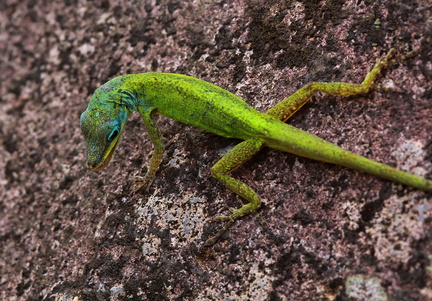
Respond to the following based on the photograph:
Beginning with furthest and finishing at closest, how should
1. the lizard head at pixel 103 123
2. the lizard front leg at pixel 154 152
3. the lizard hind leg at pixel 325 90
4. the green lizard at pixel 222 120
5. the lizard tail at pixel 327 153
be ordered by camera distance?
the lizard front leg at pixel 154 152
the lizard head at pixel 103 123
the lizard hind leg at pixel 325 90
the green lizard at pixel 222 120
the lizard tail at pixel 327 153

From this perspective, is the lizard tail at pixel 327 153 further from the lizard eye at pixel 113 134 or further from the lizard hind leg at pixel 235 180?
the lizard eye at pixel 113 134

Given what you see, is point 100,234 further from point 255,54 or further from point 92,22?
point 92,22

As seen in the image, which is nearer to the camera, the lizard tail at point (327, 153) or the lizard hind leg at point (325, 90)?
the lizard tail at point (327, 153)

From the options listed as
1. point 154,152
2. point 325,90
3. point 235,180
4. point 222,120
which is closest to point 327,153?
point 325,90

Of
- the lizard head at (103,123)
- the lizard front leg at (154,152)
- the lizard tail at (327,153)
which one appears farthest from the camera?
the lizard front leg at (154,152)

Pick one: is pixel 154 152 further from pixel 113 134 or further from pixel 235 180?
pixel 235 180

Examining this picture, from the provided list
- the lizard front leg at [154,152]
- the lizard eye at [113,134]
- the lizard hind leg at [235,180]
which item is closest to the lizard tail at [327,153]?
the lizard hind leg at [235,180]

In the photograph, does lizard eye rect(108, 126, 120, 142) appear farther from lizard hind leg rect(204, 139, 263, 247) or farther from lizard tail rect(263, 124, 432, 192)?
lizard tail rect(263, 124, 432, 192)
